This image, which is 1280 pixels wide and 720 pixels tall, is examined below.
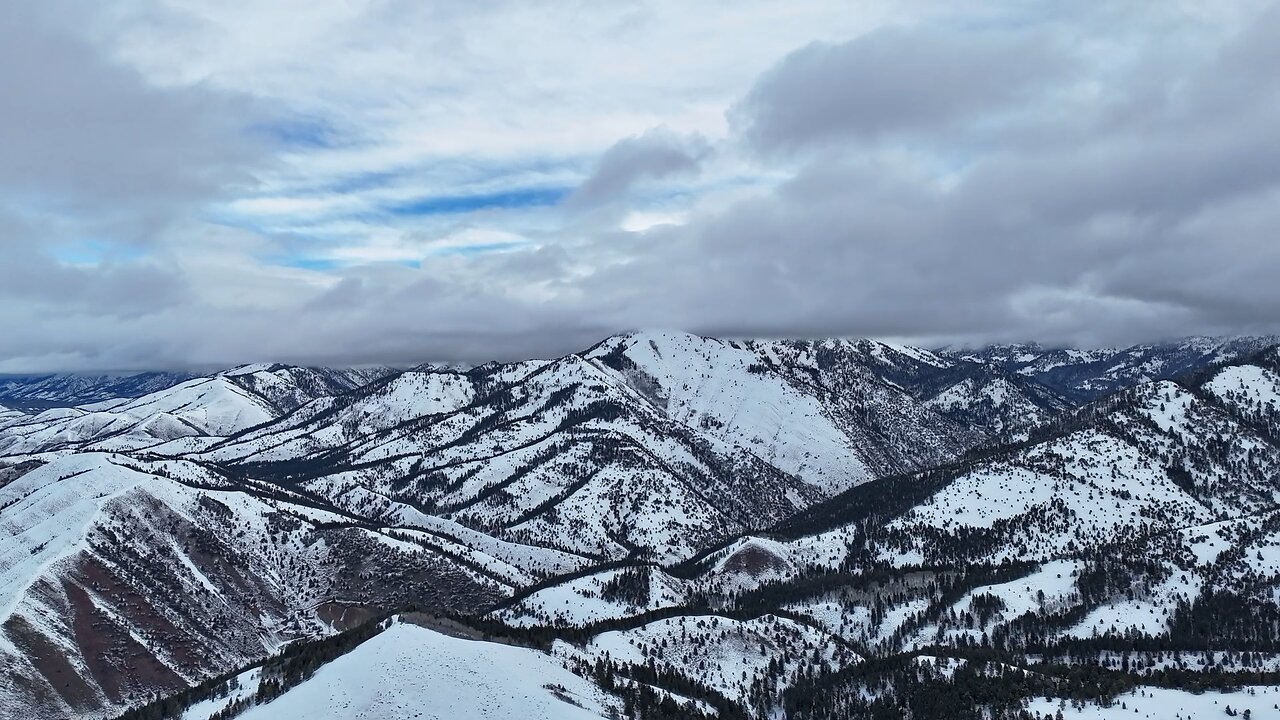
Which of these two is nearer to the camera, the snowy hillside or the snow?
the snow

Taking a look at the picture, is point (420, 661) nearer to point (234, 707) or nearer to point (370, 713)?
point (370, 713)

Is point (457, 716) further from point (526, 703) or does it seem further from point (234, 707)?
point (234, 707)

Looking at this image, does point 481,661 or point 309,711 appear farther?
point 481,661

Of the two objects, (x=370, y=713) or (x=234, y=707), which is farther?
(x=234, y=707)

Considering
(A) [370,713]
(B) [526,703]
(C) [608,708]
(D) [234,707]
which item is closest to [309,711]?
(A) [370,713]

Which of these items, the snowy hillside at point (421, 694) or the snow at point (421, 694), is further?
the snowy hillside at point (421, 694)

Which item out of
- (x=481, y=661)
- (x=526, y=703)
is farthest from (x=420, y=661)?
(x=526, y=703)

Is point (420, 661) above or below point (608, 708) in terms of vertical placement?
above
